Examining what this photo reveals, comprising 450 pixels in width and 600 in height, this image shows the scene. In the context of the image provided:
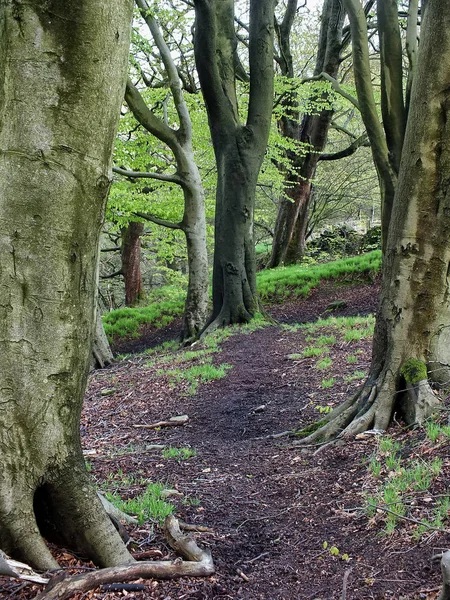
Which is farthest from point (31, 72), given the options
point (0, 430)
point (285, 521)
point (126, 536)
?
point (285, 521)

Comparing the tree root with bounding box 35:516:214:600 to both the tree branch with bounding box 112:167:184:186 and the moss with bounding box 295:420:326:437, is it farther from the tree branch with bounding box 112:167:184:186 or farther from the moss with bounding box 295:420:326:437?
the tree branch with bounding box 112:167:184:186

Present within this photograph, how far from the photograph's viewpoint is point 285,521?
3254mm

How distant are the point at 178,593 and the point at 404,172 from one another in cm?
356

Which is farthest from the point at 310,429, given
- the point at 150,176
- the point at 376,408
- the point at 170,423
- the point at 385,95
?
the point at 150,176

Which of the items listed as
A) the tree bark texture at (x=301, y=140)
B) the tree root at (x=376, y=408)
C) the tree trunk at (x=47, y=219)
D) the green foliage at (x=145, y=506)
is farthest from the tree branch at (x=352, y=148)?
the tree trunk at (x=47, y=219)

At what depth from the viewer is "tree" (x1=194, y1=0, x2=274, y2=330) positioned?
1041 cm

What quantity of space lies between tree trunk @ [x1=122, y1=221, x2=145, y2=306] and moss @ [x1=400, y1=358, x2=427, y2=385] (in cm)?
1495

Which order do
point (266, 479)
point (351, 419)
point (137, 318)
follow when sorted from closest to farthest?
1. point (266, 479)
2. point (351, 419)
3. point (137, 318)

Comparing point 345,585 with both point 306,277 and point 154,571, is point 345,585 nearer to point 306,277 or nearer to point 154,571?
point 154,571

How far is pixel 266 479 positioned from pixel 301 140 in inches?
635

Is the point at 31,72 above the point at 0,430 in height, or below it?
above

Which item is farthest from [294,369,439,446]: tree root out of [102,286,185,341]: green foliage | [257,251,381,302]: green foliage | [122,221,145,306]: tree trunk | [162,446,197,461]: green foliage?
[122,221,145,306]: tree trunk

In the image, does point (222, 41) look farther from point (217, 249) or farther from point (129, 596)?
point (129, 596)

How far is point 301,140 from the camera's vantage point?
1817 cm
